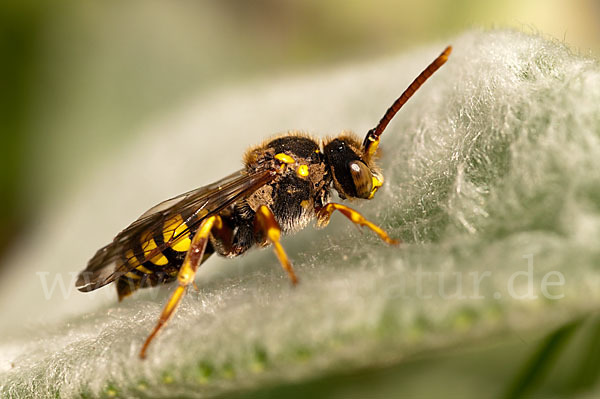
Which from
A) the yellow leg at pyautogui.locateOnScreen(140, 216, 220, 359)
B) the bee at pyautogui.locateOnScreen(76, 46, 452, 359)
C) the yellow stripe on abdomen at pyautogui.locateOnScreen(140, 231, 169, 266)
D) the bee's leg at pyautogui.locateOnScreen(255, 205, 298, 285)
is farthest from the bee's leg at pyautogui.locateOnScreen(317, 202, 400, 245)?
the yellow stripe on abdomen at pyautogui.locateOnScreen(140, 231, 169, 266)

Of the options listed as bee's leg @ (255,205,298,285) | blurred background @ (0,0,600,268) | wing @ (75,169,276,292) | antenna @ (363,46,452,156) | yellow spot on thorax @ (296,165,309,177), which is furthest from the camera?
blurred background @ (0,0,600,268)

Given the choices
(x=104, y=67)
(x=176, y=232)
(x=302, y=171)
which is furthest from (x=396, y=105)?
(x=104, y=67)

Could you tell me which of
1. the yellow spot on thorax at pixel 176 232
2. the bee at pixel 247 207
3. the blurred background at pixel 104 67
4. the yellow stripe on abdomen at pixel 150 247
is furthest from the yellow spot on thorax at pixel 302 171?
the blurred background at pixel 104 67

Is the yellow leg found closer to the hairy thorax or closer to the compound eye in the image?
the hairy thorax

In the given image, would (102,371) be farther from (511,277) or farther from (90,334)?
(511,277)

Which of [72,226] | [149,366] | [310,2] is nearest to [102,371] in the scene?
[149,366]

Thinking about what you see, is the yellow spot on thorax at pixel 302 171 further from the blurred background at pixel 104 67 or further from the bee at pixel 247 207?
the blurred background at pixel 104 67

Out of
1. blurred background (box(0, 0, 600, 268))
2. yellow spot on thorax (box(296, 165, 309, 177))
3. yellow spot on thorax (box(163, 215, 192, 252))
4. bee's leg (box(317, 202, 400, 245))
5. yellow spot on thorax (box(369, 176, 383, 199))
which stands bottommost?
bee's leg (box(317, 202, 400, 245))
